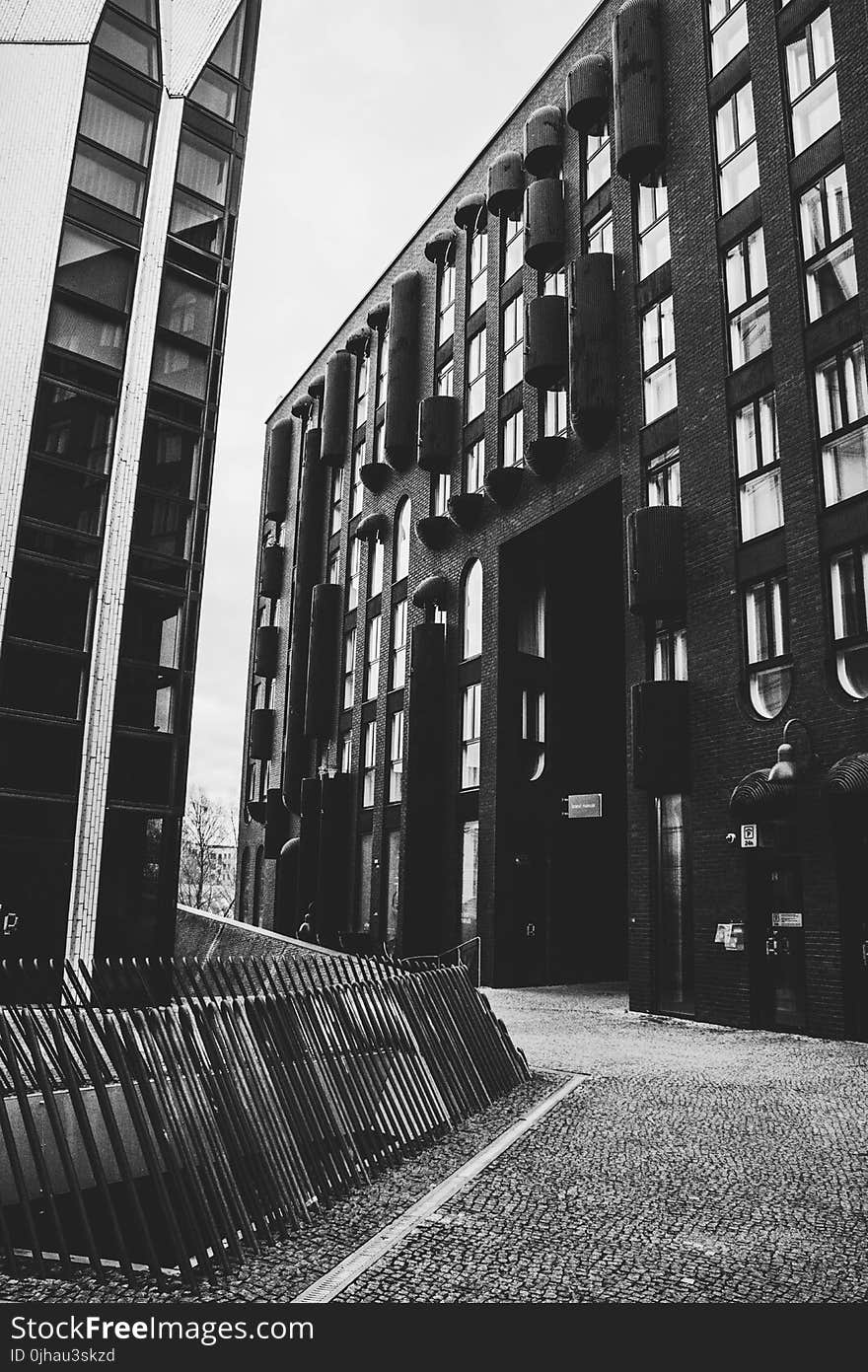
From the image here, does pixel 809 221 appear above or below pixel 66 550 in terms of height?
above

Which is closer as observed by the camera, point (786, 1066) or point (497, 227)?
point (786, 1066)

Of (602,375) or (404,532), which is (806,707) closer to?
(602,375)

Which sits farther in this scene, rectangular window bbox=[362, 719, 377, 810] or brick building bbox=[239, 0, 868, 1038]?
rectangular window bbox=[362, 719, 377, 810]

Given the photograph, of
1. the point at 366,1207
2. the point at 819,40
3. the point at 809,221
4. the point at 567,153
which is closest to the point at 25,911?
the point at 366,1207

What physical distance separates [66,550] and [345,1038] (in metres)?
14.1

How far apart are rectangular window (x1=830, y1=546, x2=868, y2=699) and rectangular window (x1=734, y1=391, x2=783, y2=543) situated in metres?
1.79

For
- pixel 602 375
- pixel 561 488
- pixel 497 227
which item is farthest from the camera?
pixel 497 227

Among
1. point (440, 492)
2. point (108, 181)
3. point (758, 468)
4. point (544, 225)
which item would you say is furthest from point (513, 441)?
point (108, 181)

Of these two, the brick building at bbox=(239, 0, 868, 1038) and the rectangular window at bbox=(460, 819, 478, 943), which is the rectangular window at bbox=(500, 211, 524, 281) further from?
the rectangular window at bbox=(460, 819, 478, 943)

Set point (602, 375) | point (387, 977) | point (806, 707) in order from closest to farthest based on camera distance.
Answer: point (387, 977) < point (806, 707) < point (602, 375)

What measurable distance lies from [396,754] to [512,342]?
1314 cm

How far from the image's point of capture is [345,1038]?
7645 millimetres

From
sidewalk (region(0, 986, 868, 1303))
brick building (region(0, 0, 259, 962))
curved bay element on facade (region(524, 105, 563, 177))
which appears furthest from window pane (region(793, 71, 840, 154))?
sidewalk (region(0, 986, 868, 1303))

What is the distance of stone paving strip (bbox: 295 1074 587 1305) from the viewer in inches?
184
